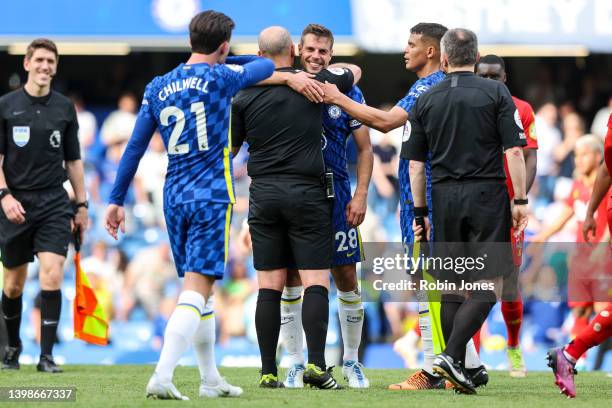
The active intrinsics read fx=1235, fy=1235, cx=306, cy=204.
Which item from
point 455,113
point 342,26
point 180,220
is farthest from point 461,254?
point 342,26

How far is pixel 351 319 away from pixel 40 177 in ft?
10.4

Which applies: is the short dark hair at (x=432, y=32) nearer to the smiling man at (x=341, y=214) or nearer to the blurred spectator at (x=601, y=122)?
the smiling man at (x=341, y=214)

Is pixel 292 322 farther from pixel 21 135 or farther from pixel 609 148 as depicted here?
pixel 21 135

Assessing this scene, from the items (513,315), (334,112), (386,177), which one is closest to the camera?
(334,112)

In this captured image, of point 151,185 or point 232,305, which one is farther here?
point 151,185

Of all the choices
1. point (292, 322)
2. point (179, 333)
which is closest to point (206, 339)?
point (179, 333)

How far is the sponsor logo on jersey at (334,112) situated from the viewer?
26.5 feet

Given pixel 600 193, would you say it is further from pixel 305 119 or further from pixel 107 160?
pixel 107 160

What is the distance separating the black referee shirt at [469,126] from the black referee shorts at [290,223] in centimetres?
76

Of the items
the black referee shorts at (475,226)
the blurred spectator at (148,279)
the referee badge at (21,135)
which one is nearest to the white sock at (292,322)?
the black referee shorts at (475,226)

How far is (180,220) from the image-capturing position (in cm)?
689

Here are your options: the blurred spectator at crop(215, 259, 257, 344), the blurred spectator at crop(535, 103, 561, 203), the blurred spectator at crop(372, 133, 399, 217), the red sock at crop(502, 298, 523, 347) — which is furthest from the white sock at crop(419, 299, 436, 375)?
the blurred spectator at crop(535, 103, 561, 203)

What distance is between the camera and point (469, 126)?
7531 mm

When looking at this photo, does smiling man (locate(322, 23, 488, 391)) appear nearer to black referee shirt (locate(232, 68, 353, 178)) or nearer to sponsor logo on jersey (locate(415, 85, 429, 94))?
sponsor logo on jersey (locate(415, 85, 429, 94))
